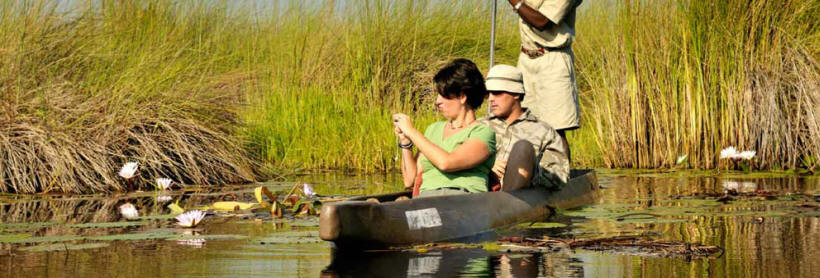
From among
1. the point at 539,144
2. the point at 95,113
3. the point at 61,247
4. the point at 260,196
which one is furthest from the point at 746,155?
the point at 61,247

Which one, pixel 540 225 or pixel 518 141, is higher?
pixel 518 141

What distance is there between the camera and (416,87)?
16.4 meters

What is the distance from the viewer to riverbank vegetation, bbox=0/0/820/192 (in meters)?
10.9

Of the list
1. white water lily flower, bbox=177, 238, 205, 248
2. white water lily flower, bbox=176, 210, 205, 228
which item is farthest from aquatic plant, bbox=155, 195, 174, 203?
white water lily flower, bbox=177, 238, 205, 248

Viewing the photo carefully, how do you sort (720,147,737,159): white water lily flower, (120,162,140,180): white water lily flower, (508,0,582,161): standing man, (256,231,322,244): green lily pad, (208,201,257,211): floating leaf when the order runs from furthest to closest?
(720,147,737,159): white water lily flower, (508,0,582,161): standing man, (120,162,140,180): white water lily flower, (208,201,257,211): floating leaf, (256,231,322,244): green lily pad

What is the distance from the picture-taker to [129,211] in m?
8.61

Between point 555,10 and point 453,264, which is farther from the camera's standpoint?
point 555,10

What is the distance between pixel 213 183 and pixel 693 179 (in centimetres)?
427

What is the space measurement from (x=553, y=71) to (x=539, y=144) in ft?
6.63

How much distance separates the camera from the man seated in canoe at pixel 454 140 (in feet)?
22.2

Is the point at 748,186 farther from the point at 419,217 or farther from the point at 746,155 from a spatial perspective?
the point at 419,217

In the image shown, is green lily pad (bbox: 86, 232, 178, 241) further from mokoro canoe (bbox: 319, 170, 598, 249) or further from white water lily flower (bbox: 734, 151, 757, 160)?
white water lily flower (bbox: 734, 151, 757, 160)

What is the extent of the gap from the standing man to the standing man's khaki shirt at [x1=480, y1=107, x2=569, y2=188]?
1647 millimetres

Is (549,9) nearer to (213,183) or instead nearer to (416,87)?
(213,183)
